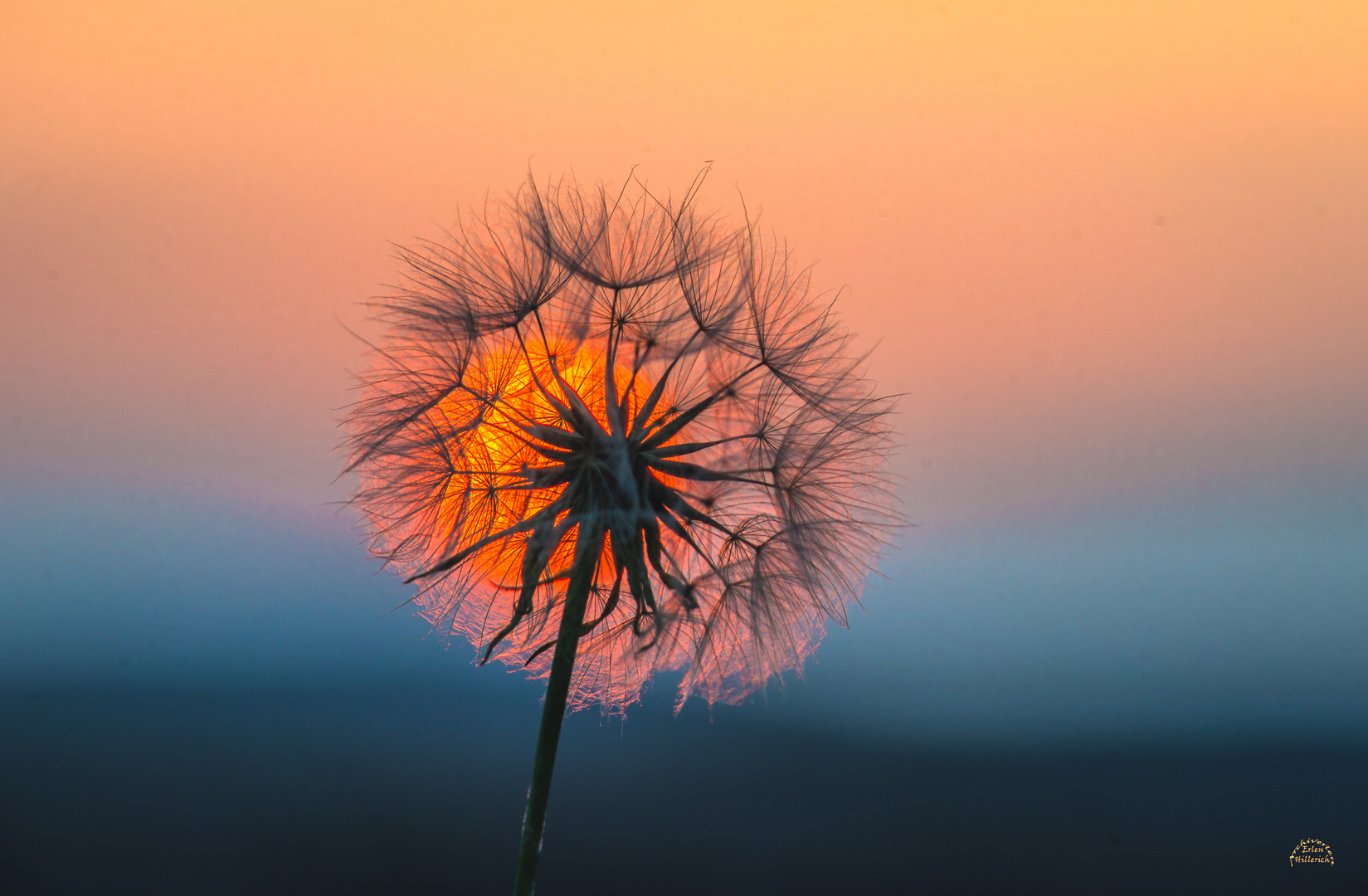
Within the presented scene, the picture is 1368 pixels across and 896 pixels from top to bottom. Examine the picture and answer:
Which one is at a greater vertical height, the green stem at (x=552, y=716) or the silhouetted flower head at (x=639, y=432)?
the silhouetted flower head at (x=639, y=432)

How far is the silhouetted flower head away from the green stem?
14cm

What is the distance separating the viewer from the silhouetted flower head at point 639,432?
3154 mm

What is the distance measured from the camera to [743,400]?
347 cm

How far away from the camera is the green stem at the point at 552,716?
2.94 m

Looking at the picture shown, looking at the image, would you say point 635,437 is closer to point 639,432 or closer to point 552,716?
point 639,432

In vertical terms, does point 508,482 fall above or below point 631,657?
above

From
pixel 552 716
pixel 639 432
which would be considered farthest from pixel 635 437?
pixel 552 716

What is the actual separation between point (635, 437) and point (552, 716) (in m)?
1.14

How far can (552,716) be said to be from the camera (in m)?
2.96

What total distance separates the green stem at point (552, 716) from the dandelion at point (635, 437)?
0.20 ft

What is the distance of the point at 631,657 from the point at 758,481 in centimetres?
100

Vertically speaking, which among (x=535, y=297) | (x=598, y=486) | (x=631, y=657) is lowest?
(x=631, y=657)

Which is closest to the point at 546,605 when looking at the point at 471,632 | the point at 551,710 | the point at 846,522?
the point at 551,710

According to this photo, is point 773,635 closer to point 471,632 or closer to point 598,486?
point 598,486
